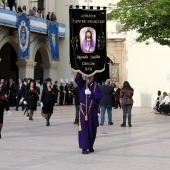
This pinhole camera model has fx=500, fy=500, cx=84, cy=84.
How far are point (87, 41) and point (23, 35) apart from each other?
18.6 meters

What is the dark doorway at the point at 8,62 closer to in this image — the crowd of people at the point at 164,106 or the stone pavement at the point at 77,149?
the crowd of people at the point at 164,106

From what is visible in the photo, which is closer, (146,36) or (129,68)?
(146,36)

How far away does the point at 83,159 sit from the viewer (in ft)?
32.3

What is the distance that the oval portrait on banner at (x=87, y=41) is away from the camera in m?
11.6

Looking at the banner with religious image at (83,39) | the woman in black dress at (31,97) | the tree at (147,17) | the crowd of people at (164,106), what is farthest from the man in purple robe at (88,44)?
the crowd of people at (164,106)

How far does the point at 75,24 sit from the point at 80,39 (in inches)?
14.7

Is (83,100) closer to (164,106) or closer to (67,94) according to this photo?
(164,106)

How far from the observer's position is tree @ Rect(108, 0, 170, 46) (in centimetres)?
1997

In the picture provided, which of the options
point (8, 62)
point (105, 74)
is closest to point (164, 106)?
point (105, 74)

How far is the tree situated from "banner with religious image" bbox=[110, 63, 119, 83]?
13.1 m

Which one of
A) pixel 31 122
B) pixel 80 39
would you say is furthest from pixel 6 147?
pixel 31 122

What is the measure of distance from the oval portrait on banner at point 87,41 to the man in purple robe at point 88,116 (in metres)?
0.79

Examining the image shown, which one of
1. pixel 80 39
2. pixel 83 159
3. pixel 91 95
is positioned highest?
pixel 80 39

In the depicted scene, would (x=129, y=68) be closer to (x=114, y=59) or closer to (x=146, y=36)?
(x=114, y=59)
